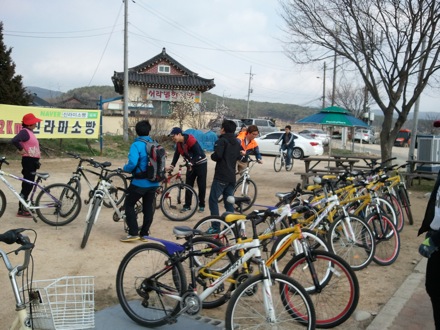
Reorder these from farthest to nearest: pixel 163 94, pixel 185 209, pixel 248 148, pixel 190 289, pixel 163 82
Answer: pixel 163 94, pixel 163 82, pixel 248 148, pixel 185 209, pixel 190 289

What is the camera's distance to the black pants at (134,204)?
20.8 ft

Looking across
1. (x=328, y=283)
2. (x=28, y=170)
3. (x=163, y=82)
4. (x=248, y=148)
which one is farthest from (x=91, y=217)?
(x=163, y=82)

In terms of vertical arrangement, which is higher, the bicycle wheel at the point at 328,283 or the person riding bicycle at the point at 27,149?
the person riding bicycle at the point at 27,149

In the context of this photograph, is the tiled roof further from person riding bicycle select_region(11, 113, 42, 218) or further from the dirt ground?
person riding bicycle select_region(11, 113, 42, 218)

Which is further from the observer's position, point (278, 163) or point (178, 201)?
point (278, 163)

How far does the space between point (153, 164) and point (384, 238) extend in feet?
10.6

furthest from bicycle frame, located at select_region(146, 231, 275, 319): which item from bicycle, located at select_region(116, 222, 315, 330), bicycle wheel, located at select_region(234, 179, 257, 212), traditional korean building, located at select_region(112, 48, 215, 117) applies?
traditional korean building, located at select_region(112, 48, 215, 117)

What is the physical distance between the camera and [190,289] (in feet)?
12.8

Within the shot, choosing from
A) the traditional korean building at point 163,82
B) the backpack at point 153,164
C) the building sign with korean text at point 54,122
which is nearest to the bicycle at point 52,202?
the backpack at point 153,164

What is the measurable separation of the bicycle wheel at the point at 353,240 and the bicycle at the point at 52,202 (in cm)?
411

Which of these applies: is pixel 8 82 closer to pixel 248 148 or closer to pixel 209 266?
pixel 248 148

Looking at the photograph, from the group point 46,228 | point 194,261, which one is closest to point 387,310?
point 194,261

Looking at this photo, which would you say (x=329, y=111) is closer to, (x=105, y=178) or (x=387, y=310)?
(x=105, y=178)

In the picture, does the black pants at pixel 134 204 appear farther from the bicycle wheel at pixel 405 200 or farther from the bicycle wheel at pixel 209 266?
the bicycle wheel at pixel 405 200
